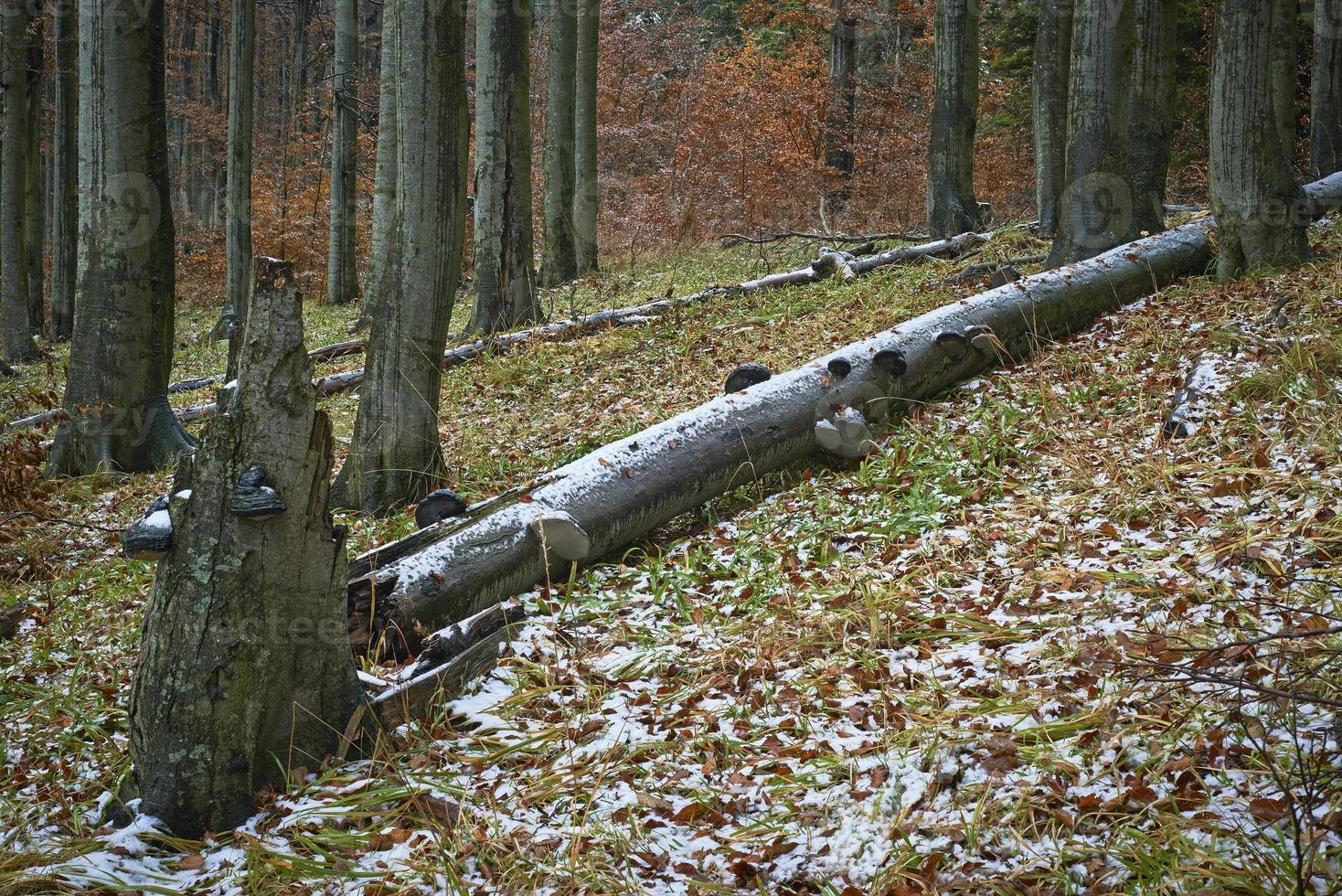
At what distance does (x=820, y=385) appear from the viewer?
614 cm

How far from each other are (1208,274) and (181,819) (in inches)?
337

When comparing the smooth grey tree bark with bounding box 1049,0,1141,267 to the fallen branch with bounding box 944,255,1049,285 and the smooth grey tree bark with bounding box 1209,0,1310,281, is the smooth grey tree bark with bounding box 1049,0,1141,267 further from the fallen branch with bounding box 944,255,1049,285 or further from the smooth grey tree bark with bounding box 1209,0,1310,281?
the fallen branch with bounding box 944,255,1049,285

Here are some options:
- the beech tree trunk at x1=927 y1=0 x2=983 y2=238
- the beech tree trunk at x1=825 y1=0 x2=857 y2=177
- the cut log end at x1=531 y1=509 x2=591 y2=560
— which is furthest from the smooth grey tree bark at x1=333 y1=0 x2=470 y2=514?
the beech tree trunk at x1=825 y1=0 x2=857 y2=177

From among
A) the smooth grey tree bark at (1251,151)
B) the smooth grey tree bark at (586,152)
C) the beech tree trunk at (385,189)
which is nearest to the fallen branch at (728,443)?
the smooth grey tree bark at (1251,151)

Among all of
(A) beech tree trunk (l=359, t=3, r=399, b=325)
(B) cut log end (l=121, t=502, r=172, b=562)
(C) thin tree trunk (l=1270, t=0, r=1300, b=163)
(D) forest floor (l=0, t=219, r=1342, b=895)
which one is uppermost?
(C) thin tree trunk (l=1270, t=0, r=1300, b=163)

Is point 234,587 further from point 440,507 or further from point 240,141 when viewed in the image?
point 240,141

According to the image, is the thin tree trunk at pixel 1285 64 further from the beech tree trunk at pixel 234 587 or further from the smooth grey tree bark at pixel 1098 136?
the beech tree trunk at pixel 234 587

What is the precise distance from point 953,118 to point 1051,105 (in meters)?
1.41

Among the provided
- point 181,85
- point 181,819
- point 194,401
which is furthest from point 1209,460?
point 181,85

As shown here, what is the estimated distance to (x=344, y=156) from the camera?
18.0 metres

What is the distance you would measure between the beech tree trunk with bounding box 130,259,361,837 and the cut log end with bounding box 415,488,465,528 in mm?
1700

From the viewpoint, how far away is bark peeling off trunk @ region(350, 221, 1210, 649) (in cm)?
436

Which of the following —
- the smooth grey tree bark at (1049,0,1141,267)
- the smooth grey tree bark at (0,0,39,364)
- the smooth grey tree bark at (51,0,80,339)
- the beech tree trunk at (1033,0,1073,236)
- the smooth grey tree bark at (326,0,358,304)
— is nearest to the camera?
the smooth grey tree bark at (1049,0,1141,267)

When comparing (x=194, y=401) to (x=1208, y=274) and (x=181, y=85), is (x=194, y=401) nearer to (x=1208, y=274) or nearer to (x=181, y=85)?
(x=1208, y=274)
